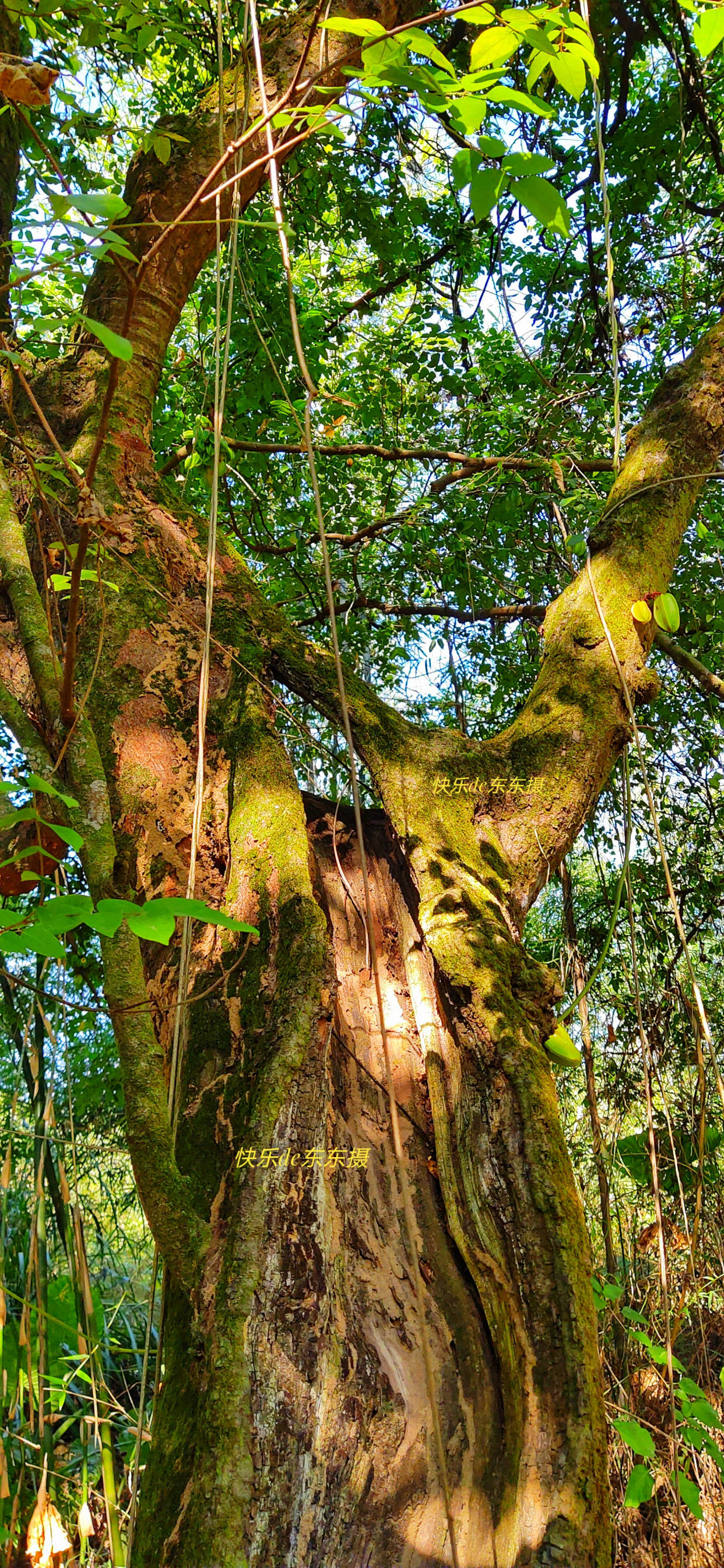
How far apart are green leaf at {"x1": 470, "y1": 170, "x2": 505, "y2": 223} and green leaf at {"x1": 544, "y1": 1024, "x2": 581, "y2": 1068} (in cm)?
117

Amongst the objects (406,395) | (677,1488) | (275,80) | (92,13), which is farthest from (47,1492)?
(406,395)

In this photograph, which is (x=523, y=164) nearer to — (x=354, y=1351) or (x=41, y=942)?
(x=41, y=942)

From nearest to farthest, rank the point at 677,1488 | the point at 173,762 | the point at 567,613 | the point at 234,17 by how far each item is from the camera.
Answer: the point at 677,1488 < the point at 173,762 < the point at 567,613 < the point at 234,17

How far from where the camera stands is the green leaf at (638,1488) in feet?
5.55

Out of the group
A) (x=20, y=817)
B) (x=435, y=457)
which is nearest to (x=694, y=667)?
(x=435, y=457)

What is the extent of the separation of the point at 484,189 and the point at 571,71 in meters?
0.35

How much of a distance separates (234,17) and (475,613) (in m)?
2.16

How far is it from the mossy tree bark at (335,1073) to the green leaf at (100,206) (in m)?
0.60

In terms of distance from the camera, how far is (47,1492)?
4.70 ft

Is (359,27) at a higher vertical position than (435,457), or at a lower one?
lower

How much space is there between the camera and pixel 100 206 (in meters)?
0.77

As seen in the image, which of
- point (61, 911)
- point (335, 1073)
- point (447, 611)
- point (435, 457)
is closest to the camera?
point (61, 911)

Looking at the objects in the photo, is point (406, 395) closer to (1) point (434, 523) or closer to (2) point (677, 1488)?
(1) point (434, 523)

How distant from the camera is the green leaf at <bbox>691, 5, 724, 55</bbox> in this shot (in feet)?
3.80
